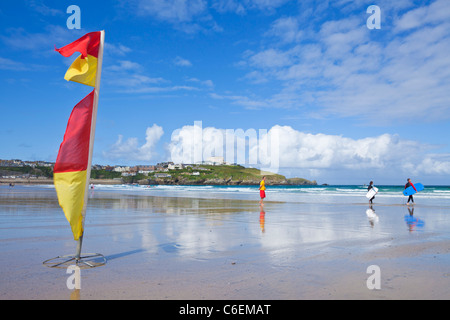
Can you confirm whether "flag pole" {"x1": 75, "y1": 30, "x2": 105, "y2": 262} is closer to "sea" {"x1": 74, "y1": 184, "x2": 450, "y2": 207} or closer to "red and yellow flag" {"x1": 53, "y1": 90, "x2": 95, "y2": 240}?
"red and yellow flag" {"x1": 53, "y1": 90, "x2": 95, "y2": 240}

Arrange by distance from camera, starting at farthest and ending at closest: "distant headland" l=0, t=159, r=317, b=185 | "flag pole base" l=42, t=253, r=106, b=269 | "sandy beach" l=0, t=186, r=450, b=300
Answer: "distant headland" l=0, t=159, r=317, b=185
"flag pole base" l=42, t=253, r=106, b=269
"sandy beach" l=0, t=186, r=450, b=300

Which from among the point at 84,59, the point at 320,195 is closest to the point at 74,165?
the point at 84,59

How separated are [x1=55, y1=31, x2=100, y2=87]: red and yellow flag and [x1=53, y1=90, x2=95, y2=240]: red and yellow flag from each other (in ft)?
1.40

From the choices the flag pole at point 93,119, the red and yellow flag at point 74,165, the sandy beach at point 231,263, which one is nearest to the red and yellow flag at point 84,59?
the flag pole at point 93,119

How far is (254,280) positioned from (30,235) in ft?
25.0

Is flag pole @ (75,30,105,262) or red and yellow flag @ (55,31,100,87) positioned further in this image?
flag pole @ (75,30,105,262)

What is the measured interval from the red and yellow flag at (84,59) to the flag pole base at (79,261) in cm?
352

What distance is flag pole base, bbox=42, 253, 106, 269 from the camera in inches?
253

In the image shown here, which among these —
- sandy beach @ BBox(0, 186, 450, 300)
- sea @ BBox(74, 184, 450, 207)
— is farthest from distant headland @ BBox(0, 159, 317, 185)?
sandy beach @ BBox(0, 186, 450, 300)

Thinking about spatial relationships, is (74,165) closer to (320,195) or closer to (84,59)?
(84,59)

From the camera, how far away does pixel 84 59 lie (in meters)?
6.64

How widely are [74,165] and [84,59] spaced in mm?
2100

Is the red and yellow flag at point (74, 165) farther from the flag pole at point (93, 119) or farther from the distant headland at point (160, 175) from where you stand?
the distant headland at point (160, 175)
